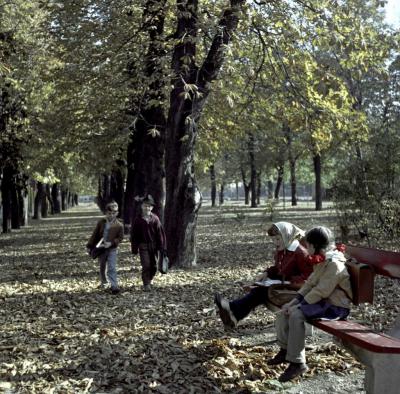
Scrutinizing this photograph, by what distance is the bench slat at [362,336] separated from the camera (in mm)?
4066

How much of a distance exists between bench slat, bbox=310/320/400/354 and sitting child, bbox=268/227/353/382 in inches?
5.3

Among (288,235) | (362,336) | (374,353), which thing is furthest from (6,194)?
(374,353)

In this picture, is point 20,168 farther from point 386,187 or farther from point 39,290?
point 386,187

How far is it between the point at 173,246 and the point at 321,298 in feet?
24.1

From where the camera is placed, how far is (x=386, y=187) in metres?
12.5

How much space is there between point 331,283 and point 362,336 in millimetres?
748

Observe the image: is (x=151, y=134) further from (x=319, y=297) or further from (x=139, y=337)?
(x=319, y=297)

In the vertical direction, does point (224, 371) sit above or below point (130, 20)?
below

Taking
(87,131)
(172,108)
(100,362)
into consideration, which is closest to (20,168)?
(87,131)

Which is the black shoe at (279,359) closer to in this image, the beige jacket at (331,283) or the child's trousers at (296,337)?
the child's trousers at (296,337)

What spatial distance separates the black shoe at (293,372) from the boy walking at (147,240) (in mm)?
5081

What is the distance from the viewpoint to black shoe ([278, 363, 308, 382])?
5102 millimetres

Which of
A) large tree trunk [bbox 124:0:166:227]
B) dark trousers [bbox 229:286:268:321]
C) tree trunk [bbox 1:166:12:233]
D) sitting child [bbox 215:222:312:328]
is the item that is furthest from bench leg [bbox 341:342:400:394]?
tree trunk [bbox 1:166:12:233]

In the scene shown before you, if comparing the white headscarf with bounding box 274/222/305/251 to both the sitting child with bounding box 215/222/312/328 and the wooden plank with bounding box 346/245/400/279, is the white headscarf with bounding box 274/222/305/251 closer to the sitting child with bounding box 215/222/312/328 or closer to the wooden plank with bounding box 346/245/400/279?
the sitting child with bounding box 215/222/312/328
